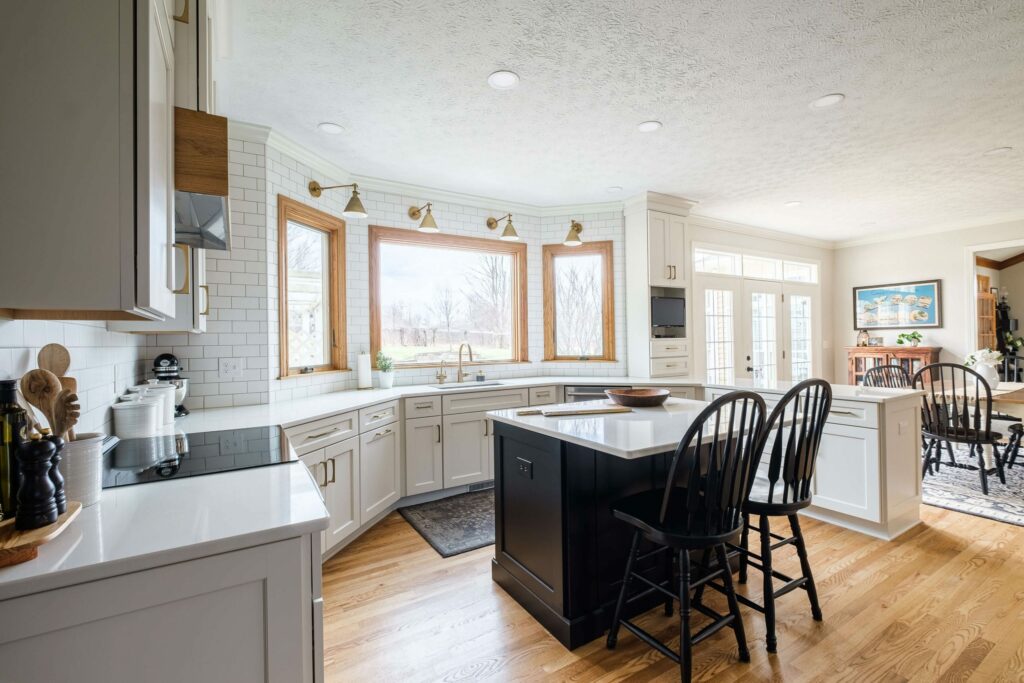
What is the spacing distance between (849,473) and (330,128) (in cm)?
399

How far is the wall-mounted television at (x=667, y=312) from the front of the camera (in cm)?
473

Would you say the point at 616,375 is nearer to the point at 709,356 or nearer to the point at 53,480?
the point at 709,356

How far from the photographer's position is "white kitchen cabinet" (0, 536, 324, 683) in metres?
0.83

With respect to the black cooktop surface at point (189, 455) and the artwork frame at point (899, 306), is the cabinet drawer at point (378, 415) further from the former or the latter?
the artwork frame at point (899, 306)

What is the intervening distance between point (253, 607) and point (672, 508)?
144 cm

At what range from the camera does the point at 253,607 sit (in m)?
1.01

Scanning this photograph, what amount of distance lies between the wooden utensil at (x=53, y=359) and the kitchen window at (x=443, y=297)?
2.71m

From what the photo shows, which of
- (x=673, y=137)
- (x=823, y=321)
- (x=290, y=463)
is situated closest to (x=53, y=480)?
(x=290, y=463)

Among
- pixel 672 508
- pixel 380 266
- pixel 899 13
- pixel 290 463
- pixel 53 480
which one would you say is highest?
pixel 899 13

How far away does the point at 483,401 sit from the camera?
3.85 meters

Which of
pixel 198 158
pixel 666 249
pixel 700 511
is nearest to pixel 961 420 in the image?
pixel 666 249

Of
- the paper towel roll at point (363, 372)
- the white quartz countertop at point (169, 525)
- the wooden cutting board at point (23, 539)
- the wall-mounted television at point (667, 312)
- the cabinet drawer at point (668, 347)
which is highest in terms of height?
the wall-mounted television at point (667, 312)

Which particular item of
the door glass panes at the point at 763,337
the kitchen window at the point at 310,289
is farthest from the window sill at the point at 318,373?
the door glass panes at the point at 763,337

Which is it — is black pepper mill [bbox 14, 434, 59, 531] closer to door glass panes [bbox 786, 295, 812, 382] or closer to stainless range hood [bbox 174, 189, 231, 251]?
stainless range hood [bbox 174, 189, 231, 251]
